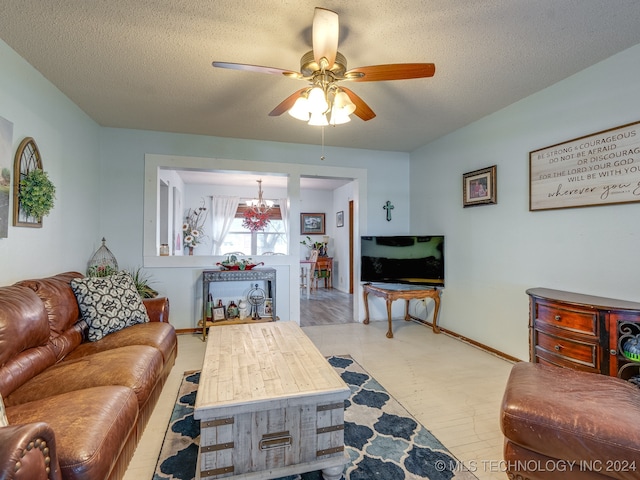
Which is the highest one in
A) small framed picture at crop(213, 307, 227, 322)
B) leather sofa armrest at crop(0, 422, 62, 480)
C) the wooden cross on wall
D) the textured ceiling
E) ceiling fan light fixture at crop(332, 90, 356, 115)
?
the textured ceiling

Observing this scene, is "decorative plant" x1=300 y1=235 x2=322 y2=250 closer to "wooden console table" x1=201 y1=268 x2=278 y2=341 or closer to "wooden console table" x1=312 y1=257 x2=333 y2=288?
"wooden console table" x1=312 y1=257 x2=333 y2=288

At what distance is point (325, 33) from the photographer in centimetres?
160

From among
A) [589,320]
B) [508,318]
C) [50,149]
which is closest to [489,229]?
[508,318]

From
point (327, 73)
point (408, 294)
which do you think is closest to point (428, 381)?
point (408, 294)

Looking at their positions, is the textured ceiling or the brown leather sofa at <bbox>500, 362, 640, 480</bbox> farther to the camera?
the textured ceiling

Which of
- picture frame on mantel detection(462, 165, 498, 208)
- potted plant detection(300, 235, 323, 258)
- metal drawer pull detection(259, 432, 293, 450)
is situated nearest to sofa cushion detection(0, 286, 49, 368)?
metal drawer pull detection(259, 432, 293, 450)

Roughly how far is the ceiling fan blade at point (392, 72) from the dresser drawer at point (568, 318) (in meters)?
1.78

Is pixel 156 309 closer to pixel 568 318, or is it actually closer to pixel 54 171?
pixel 54 171

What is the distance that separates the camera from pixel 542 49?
211 cm

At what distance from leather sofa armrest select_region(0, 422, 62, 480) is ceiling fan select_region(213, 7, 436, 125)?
5.84 feet

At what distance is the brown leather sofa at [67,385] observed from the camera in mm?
973

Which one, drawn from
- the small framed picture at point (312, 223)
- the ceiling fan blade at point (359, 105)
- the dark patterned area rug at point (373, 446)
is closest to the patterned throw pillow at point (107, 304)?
the dark patterned area rug at point (373, 446)

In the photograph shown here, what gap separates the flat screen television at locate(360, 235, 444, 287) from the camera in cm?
389

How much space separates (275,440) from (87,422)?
2.53ft
